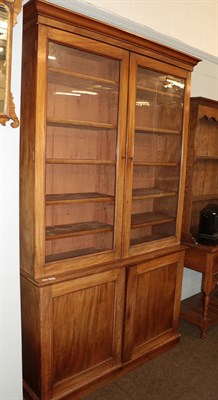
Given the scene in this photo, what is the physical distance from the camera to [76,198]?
2.12 meters

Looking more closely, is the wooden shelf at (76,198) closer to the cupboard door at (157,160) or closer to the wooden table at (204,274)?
the cupboard door at (157,160)

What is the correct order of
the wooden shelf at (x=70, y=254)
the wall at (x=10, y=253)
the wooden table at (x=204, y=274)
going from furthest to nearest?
the wooden table at (x=204, y=274)
the wooden shelf at (x=70, y=254)
the wall at (x=10, y=253)

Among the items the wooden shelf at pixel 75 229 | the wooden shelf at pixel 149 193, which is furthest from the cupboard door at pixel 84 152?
the wooden shelf at pixel 149 193

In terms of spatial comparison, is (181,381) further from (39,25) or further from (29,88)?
(39,25)

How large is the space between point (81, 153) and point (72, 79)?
0.50 m

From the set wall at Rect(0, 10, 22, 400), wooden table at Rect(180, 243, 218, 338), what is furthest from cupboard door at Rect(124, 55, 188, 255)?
wall at Rect(0, 10, 22, 400)

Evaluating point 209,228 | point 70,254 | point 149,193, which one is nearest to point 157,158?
point 149,193

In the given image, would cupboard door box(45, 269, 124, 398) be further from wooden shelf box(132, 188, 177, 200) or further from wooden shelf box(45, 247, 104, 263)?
wooden shelf box(132, 188, 177, 200)

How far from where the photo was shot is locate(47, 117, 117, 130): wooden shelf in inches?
74.2

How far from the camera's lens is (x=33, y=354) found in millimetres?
1964

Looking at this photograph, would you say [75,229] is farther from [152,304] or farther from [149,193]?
[152,304]

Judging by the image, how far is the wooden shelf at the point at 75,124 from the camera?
6.19 ft

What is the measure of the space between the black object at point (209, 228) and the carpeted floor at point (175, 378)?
88 cm

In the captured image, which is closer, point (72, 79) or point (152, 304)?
point (72, 79)
